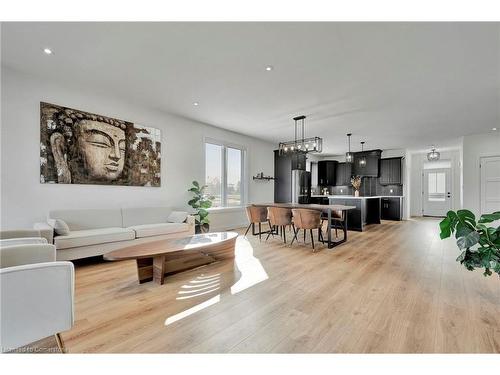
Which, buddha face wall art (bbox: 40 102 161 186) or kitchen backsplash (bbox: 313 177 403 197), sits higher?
buddha face wall art (bbox: 40 102 161 186)

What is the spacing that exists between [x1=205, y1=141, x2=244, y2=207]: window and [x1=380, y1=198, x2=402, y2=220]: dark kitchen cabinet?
5.76m

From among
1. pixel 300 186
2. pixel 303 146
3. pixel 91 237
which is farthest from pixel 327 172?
pixel 91 237

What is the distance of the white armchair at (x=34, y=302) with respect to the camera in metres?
1.27

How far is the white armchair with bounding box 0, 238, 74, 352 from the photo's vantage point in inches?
50.1

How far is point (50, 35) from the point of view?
8.32 feet

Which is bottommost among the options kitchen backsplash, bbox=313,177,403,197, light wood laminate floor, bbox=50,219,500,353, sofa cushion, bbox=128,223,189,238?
light wood laminate floor, bbox=50,219,500,353

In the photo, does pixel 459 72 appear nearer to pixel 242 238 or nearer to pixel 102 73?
pixel 242 238

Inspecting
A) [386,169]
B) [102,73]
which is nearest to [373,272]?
[102,73]

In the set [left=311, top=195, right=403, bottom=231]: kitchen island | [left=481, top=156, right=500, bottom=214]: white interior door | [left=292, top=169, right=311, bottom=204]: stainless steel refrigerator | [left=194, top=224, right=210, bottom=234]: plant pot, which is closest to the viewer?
[left=194, top=224, right=210, bottom=234]: plant pot

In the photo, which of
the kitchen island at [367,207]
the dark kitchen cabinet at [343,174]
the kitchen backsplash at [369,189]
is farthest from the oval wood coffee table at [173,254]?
the dark kitchen cabinet at [343,174]

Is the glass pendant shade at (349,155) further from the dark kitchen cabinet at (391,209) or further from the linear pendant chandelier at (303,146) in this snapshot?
Result: the dark kitchen cabinet at (391,209)

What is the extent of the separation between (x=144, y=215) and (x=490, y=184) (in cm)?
812

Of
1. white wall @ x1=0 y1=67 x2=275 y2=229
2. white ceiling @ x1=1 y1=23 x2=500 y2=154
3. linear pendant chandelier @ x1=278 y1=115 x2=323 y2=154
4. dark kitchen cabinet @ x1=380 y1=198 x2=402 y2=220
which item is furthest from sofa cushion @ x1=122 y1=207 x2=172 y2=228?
dark kitchen cabinet @ x1=380 y1=198 x2=402 y2=220

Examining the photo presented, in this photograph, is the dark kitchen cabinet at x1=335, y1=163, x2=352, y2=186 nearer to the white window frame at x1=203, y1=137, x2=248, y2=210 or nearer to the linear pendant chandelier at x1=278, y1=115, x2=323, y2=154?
the white window frame at x1=203, y1=137, x2=248, y2=210
